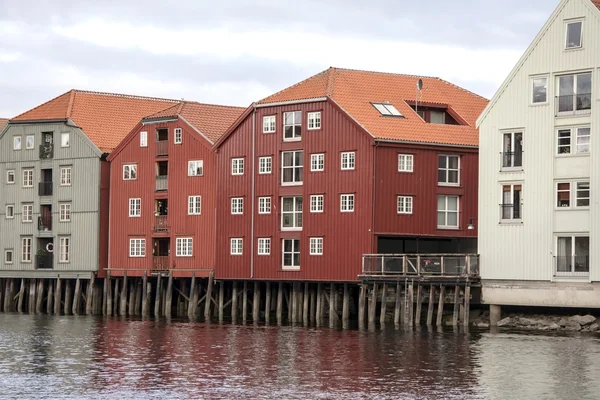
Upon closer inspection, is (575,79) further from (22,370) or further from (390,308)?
(22,370)

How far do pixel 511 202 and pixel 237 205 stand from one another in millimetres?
19801

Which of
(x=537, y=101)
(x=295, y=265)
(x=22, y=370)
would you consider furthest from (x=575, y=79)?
(x=22, y=370)

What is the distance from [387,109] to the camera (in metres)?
83.2

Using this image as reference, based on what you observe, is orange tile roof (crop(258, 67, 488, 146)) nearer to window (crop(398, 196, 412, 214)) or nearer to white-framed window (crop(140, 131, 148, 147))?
window (crop(398, 196, 412, 214))

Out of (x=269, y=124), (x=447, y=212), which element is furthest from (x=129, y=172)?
(x=447, y=212)

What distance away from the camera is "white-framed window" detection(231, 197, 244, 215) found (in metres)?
86.4

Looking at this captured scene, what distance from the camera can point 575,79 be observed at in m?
70.8

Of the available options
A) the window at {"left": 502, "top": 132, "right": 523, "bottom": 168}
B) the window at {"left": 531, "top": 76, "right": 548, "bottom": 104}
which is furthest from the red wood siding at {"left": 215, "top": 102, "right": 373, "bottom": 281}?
the window at {"left": 531, "top": 76, "right": 548, "bottom": 104}

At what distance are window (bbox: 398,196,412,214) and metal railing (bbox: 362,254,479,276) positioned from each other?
15.0ft

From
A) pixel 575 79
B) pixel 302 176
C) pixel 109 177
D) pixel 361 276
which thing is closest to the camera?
pixel 575 79

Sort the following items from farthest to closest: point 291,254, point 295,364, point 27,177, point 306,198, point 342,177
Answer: point 27,177, point 291,254, point 306,198, point 342,177, point 295,364

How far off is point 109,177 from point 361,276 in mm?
26543

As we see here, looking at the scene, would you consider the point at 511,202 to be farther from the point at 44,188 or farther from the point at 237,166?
the point at 44,188

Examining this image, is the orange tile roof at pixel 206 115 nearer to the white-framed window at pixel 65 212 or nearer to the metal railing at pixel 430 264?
the white-framed window at pixel 65 212
